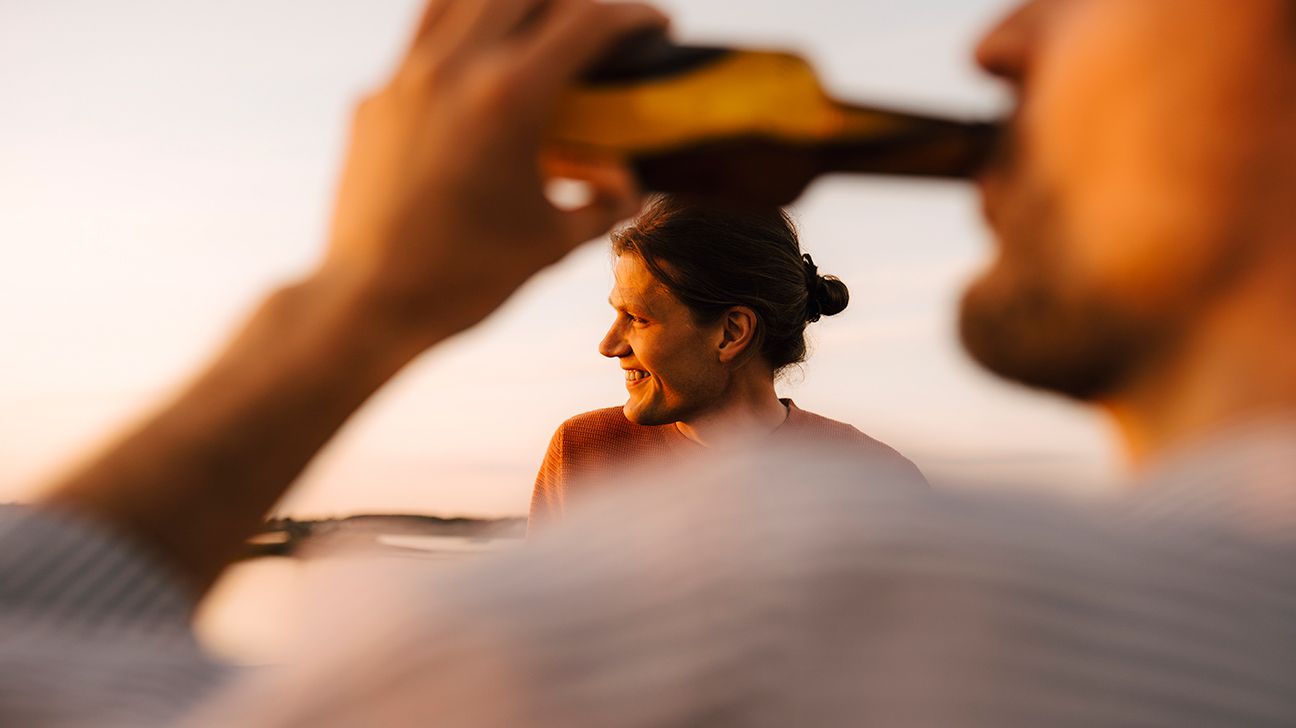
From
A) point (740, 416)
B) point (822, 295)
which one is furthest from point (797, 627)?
point (822, 295)

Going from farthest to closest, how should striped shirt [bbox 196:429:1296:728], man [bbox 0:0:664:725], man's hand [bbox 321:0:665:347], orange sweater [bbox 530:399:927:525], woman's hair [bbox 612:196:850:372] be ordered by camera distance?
orange sweater [bbox 530:399:927:525] → woman's hair [bbox 612:196:850:372] → man's hand [bbox 321:0:665:347] → man [bbox 0:0:664:725] → striped shirt [bbox 196:429:1296:728]

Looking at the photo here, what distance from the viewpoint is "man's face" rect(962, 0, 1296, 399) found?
1.86ft

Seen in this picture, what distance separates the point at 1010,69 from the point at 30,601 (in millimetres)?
575

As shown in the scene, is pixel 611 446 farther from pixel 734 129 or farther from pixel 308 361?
pixel 308 361

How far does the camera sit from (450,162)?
558 millimetres

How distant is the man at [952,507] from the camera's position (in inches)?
12.0

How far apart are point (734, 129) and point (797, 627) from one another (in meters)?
0.49

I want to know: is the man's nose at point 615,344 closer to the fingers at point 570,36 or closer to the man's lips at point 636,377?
the man's lips at point 636,377

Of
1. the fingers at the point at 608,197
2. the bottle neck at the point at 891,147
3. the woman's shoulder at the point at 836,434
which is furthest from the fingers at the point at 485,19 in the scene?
the woman's shoulder at the point at 836,434

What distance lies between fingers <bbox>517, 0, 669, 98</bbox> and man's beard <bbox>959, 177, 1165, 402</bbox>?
0.25 m

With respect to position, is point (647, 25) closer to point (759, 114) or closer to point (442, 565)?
point (759, 114)

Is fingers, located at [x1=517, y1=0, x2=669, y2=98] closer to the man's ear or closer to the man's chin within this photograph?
the man's chin

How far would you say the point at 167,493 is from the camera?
0.47 metres

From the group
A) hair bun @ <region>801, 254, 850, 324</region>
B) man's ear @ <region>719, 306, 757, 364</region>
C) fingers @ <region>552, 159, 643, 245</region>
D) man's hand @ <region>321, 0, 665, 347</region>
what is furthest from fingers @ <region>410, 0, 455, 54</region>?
hair bun @ <region>801, 254, 850, 324</region>
